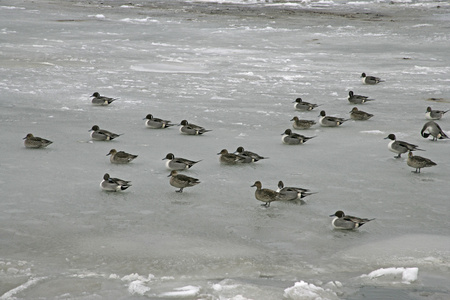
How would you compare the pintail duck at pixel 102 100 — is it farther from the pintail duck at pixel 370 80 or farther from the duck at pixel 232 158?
the pintail duck at pixel 370 80

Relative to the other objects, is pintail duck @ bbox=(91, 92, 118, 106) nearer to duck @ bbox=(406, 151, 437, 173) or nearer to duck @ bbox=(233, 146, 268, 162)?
duck @ bbox=(233, 146, 268, 162)

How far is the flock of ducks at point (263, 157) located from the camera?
7852mm

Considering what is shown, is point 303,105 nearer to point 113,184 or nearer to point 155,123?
point 155,123

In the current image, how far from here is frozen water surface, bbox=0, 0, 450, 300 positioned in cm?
595

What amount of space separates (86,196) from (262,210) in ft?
6.94

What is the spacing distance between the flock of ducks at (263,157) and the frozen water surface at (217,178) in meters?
0.13

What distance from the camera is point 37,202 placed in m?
7.80

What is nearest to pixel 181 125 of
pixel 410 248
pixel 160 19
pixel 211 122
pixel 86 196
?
pixel 211 122

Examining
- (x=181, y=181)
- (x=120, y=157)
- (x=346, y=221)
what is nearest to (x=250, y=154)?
(x=181, y=181)

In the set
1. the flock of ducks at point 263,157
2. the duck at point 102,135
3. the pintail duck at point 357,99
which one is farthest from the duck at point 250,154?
the pintail duck at point 357,99

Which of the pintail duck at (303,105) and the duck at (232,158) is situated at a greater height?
the pintail duck at (303,105)

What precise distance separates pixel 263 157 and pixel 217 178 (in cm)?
115

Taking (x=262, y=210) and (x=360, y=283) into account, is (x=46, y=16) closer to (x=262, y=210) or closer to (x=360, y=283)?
(x=262, y=210)

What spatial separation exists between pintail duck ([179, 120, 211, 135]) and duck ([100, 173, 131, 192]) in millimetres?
3119
